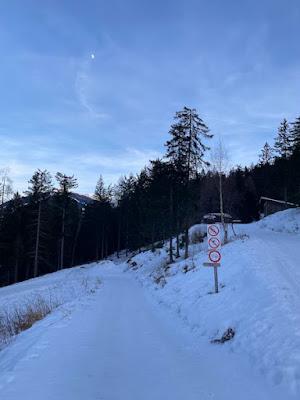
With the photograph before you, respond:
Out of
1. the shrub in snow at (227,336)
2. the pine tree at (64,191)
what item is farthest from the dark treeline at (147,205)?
the shrub in snow at (227,336)

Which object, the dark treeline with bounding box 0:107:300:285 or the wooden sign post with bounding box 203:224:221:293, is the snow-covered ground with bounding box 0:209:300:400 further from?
the dark treeline with bounding box 0:107:300:285

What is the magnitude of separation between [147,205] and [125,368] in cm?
3761

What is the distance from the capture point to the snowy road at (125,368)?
362 centimetres

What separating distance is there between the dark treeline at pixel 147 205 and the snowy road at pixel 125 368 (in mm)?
17491

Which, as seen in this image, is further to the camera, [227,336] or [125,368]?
[227,336]

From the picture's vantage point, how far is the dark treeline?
963 inches

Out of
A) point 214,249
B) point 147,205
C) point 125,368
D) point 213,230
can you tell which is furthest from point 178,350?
point 147,205

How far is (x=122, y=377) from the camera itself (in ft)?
13.7

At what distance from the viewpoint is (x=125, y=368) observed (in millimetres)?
4547

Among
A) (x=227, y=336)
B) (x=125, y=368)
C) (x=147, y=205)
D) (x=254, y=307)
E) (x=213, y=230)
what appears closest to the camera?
(x=125, y=368)

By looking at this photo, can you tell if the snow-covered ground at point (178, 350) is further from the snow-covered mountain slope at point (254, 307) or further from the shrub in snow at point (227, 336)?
the shrub in snow at point (227, 336)

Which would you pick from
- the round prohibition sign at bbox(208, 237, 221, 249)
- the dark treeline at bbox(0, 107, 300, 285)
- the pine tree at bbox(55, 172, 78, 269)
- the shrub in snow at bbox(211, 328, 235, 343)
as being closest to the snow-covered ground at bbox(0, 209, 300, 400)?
the shrub in snow at bbox(211, 328, 235, 343)

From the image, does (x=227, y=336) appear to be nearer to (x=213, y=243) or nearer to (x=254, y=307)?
(x=254, y=307)

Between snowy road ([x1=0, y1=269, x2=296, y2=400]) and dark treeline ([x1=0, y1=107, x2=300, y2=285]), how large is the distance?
17491 mm
